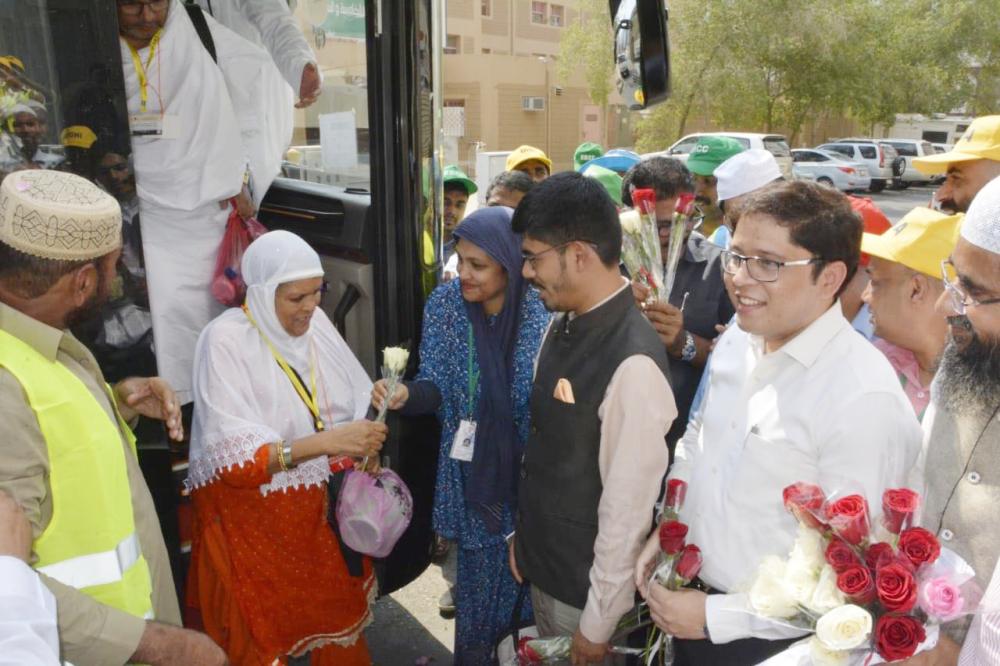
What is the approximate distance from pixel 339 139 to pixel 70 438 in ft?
6.57

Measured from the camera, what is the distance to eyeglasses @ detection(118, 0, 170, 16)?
104 inches

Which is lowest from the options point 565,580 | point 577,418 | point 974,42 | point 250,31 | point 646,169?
point 565,580

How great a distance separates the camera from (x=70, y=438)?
1603mm

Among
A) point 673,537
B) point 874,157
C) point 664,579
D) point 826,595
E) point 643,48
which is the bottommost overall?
point 664,579

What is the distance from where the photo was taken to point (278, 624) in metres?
2.76

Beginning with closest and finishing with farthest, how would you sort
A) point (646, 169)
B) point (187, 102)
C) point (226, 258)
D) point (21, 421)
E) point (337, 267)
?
point (21, 421) → point (187, 102) → point (226, 258) → point (337, 267) → point (646, 169)

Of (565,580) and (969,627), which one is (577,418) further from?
(969,627)

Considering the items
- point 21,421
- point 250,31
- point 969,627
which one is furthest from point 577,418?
point 250,31

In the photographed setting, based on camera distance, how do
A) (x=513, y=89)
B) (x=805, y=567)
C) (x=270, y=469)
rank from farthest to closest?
(x=513, y=89) < (x=270, y=469) < (x=805, y=567)

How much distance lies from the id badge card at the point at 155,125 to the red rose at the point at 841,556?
7.63ft

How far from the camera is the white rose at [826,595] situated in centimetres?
142

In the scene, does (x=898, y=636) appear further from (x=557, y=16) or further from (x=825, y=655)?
(x=557, y=16)

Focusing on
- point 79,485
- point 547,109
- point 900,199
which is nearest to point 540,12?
→ point 547,109

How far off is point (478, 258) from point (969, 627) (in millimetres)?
1705
